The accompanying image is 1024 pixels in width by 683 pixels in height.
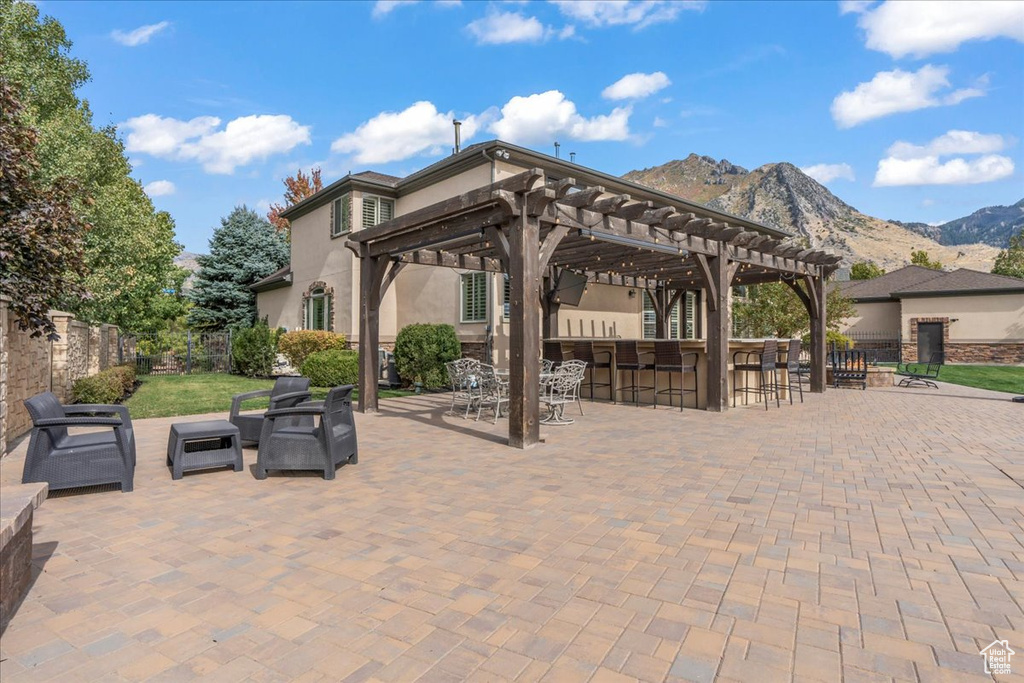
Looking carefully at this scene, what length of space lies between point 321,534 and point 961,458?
671 centimetres

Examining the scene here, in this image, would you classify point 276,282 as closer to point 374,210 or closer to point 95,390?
point 374,210

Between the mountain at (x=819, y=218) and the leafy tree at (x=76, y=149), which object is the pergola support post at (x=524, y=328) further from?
the mountain at (x=819, y=218)

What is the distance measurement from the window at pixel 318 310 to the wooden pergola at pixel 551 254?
7090 mm

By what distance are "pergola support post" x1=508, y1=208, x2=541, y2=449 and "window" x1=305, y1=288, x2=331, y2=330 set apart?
40.2 feet

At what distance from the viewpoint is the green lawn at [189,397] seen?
9430mm

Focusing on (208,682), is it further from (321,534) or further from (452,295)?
(452,295)

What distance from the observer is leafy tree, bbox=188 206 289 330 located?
24.2m

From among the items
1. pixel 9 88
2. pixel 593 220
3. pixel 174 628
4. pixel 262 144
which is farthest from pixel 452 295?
pixel 262 144

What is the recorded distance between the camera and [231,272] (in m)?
24.5

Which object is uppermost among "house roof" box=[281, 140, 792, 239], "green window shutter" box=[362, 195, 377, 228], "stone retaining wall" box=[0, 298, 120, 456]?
"house roof" box=[281, 140, 792, 239]

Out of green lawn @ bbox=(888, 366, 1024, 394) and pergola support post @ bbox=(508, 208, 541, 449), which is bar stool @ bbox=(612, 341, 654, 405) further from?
green lawn @ bbox=(888, 366, 1024, 394)

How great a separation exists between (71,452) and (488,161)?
10.1 meters

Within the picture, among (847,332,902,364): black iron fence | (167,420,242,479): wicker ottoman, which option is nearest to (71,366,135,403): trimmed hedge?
(167,420,242,479): wicker ottoman

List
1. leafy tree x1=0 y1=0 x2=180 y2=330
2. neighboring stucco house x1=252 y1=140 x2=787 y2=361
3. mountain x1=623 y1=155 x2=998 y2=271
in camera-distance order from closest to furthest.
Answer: neighboring stucco house x1=252 y1=140 x2=787 y2=361
leafy tree x1=0 y1=0 x2=180 y2=330
mountain x1=623 y1=155 x2=998 y2=271
